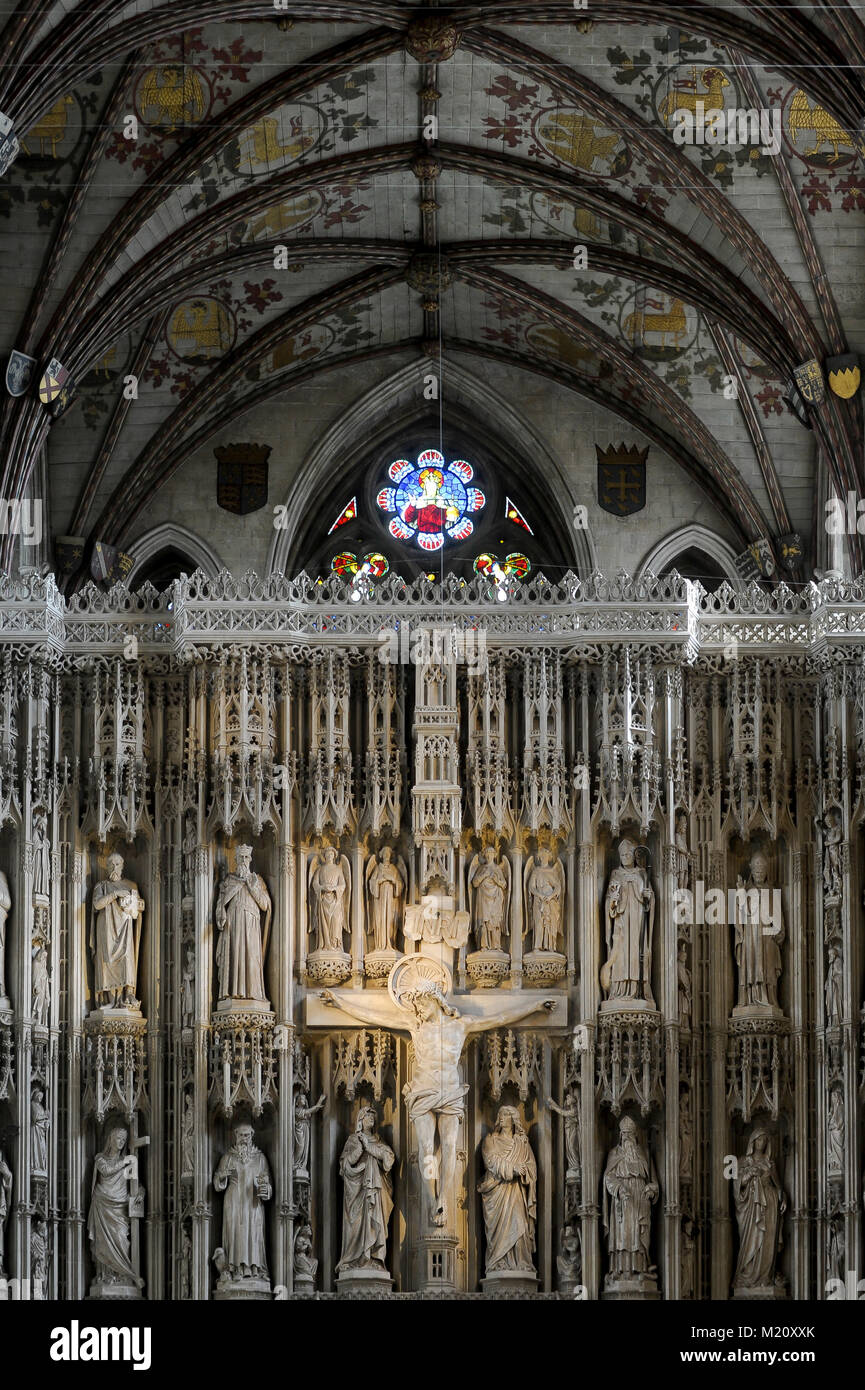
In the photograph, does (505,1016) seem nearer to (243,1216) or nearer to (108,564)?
(243,1216)

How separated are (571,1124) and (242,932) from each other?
3672 mm

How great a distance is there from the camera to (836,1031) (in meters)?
28.4

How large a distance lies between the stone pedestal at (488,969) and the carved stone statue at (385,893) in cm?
83

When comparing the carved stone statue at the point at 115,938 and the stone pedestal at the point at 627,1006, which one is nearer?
the stone pedestal at the point at 627,1006

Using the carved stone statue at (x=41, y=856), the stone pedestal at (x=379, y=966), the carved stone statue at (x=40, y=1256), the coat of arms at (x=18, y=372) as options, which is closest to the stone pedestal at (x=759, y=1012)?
the stone pedestal at (x=379, y=966)

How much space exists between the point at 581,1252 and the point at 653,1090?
5.50ft

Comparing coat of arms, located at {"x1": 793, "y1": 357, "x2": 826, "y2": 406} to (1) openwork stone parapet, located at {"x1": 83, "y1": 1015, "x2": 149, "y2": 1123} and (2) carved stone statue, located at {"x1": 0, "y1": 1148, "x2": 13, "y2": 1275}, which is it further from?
(2) carved stone statue, located at {"x1": 0, "y1": 1148, "x2": 13, "y2": 1275}

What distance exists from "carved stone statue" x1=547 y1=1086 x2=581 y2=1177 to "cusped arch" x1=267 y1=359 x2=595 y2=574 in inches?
327

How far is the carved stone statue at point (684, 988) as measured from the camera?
1141 inches

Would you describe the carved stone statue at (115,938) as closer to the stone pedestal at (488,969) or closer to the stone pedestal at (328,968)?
the stone pedestal at (328,968)

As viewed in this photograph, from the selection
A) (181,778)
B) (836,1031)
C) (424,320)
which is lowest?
(836,1031)

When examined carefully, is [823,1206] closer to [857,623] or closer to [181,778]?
[857,623]
